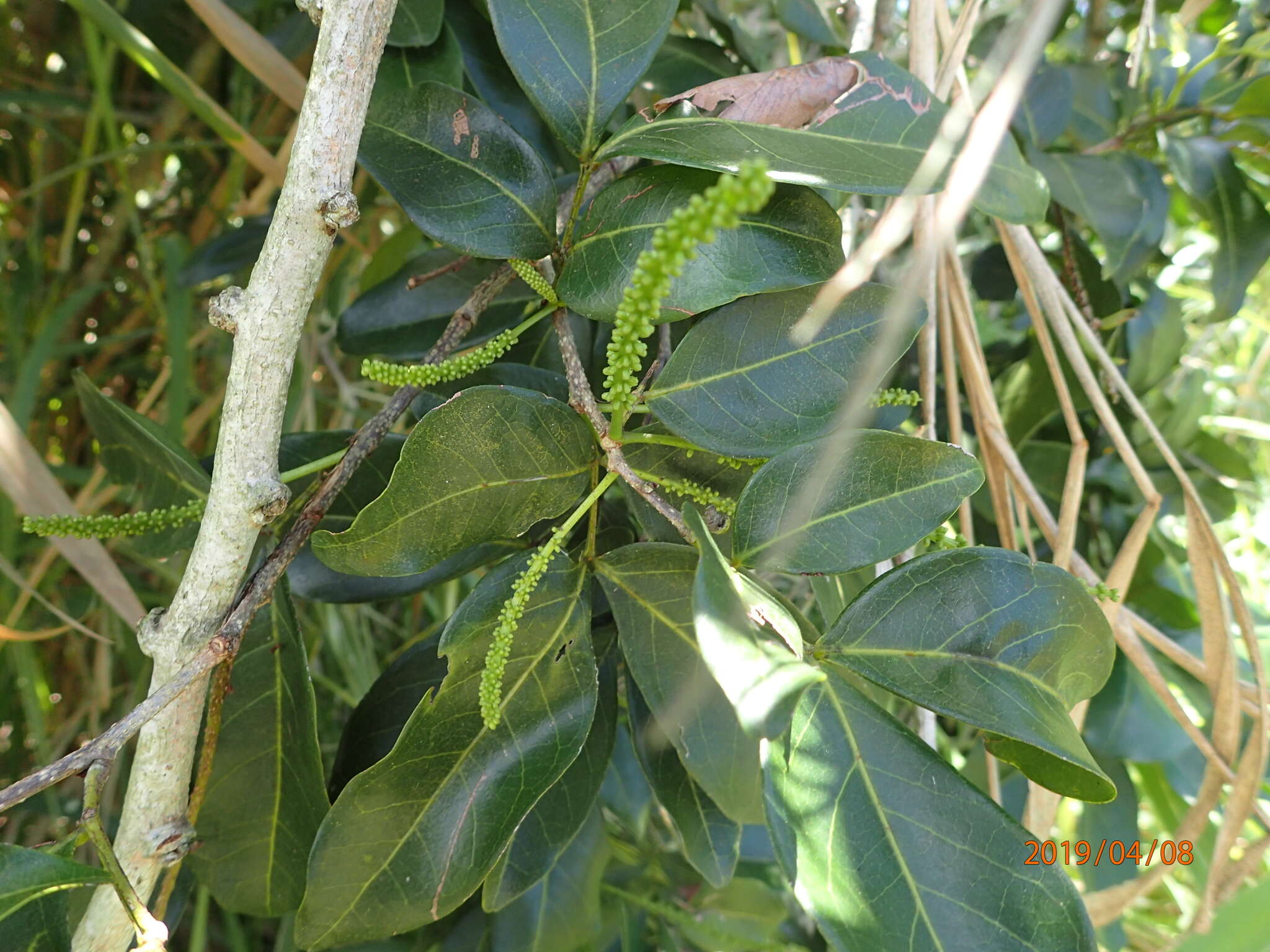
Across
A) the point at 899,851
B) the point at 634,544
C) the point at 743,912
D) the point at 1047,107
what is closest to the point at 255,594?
the point at 634,544

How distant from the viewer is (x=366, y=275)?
0.80m

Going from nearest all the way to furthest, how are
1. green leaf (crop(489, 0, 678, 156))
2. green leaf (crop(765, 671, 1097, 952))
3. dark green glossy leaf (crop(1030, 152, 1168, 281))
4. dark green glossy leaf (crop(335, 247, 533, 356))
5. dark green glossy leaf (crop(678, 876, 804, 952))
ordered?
green leaf (crop(765, 671, 1097, 952)) < green leaf (crop(489, 0, 678, 156)) < dark green glossy leaf (crop(335, 247, 533, 356)) < dark green glossy leaf (crop(1030, 152, 1168, 281)) < dark green glossy leaf (crop(678, 876, 804, 952))

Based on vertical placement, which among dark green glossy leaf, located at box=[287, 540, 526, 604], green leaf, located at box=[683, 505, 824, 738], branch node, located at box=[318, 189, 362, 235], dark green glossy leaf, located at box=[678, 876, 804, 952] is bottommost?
dark green glossy leaf, located at box=[678, 876, 804, 952]

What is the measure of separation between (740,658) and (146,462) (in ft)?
1.22

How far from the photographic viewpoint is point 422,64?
0.52 metres

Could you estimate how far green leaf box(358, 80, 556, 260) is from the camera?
0.41 m

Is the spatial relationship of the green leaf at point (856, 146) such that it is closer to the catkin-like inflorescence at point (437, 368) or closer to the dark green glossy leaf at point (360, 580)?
the catkin-like inflorescence at point (437, 368)

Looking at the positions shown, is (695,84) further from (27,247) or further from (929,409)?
(27,247)

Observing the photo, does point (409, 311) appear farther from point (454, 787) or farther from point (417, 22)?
point (454, 787)

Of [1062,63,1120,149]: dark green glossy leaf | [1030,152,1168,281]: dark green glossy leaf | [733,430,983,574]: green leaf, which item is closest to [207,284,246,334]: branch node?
[733,430,983,574]: green leaf

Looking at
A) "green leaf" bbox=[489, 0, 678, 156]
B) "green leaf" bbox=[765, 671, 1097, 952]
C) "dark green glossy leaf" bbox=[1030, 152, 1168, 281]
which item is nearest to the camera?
"green leaf" bbox=[765, 671, 1097, 952]

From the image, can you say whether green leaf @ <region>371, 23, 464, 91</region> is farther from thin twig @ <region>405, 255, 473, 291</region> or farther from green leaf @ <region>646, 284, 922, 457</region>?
green leaf @ <region>646, 284, 922, 457</region>

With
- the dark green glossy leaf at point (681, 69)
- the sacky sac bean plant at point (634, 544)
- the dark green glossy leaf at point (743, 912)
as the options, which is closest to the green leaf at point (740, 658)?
the sacky sac bean plant at point (634, 544)

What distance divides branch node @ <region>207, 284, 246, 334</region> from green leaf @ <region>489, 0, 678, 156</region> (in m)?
0.17
